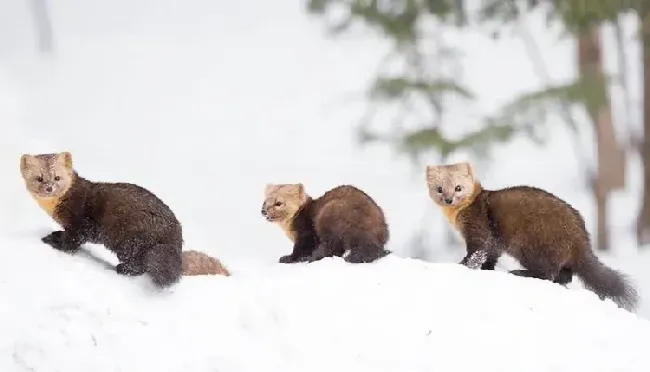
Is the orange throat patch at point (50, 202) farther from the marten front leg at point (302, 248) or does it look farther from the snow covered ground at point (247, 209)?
the marten front leg at point (302, 248)

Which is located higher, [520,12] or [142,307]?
[520,12]

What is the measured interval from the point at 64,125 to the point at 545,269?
9.53 metres

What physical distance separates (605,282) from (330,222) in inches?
71.6

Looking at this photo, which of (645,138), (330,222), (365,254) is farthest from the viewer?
(645,138)

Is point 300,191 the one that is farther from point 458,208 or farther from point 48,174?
point 48,174

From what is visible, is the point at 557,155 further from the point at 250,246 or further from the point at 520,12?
the point at 250,246

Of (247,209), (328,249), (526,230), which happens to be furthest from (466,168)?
(247,209)

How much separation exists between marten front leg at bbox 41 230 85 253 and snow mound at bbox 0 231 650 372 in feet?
0.14

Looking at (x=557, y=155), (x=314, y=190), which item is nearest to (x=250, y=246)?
(x=314, y=190)

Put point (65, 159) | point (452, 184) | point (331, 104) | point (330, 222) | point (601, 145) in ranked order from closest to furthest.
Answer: point (65, 159) → point (330, 222) → point (452, 184) → point (601, 145) → point (331, 104)

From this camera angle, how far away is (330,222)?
6188 mm

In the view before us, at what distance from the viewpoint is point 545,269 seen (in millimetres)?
6242

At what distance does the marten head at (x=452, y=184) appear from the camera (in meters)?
6.39

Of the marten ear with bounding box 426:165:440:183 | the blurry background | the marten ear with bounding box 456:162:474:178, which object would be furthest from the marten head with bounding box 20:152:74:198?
the blurry background
